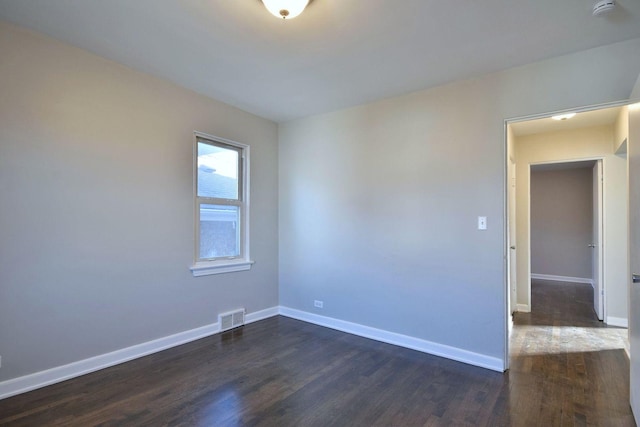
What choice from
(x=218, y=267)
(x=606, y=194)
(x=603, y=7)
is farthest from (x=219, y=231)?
(x=606, y=194)

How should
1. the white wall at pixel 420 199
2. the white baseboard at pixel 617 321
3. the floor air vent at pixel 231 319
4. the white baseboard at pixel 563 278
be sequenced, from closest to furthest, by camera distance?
1. the white wall at pixel 420 199
2. the floor air vent at pixel 231 319
3. the white baseboard at pixel 617 321
4. the white baseboard at pixel 563 278

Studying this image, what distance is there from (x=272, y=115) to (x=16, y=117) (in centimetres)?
246

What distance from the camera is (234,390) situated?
2438mm

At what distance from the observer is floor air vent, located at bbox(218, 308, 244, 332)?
12.1 feet

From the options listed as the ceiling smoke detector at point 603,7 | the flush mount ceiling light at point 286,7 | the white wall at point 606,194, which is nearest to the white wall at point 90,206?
the flush mount ceiling light at point 286,7

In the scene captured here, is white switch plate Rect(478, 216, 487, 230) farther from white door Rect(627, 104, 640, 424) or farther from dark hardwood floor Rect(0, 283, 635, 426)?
dark hardwood floor Rect(0, 283, 635, 426)

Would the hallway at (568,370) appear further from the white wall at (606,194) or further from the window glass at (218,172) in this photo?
the window glass at (218,172)

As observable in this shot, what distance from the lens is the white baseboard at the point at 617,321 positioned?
396 centimetres

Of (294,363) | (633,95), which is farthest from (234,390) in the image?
(633,95)

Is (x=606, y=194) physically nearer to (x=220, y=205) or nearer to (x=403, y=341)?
(x=403, y=341)

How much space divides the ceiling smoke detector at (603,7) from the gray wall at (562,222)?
6.06m

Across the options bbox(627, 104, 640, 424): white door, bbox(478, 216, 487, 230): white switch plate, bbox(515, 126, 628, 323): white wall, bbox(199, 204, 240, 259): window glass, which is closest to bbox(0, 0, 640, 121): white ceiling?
bbox(627, 104, 640, 424): white door

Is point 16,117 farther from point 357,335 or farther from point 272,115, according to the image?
point 357,335

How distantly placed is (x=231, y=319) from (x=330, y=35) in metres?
3.08
